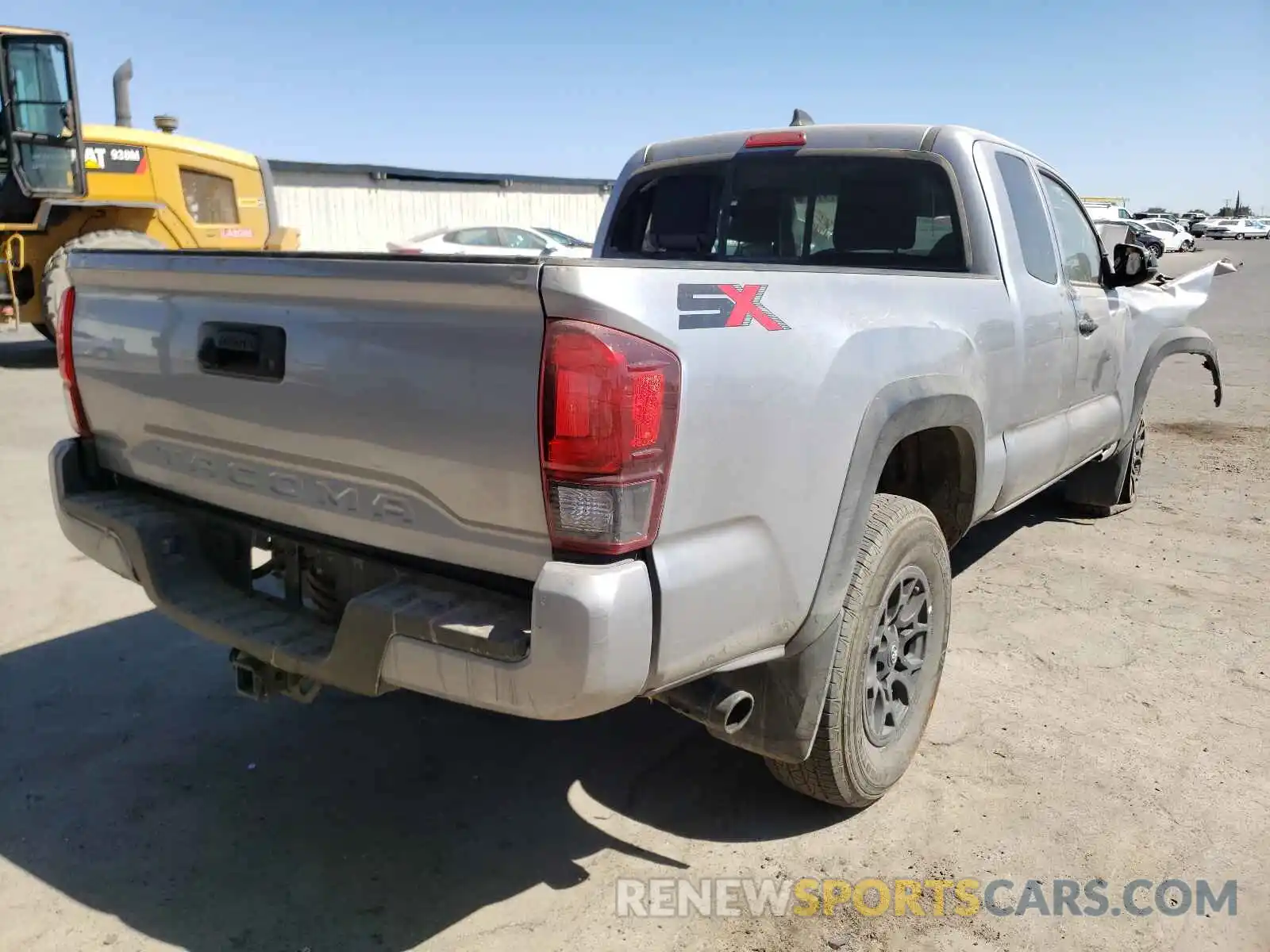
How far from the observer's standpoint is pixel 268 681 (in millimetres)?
2711

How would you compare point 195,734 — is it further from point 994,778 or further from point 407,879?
point 994,778

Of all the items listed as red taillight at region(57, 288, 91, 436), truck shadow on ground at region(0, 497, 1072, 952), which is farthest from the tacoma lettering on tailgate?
truck shadow on ground at region(0, 497, 1072, 952)

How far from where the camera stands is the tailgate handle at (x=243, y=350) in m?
2.45

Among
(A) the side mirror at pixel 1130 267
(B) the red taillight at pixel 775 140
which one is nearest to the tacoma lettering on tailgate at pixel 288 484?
(B) the red taillight at pixel 775 140

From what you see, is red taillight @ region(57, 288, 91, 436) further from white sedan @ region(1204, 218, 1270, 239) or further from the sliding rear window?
white sedan @ region(1204, 218, 1270, 239)

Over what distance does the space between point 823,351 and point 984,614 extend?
255 centimetres

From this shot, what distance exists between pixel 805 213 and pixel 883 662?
197cm

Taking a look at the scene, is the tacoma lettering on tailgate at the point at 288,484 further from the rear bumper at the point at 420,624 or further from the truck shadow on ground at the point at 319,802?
the truck shadow on ground at the point at 319,802

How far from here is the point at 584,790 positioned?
312 centimetres

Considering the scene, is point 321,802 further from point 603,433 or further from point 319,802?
point 603,433

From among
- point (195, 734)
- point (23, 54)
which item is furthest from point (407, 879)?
point (23, 54)

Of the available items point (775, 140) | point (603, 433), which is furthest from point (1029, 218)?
point (603, 433)

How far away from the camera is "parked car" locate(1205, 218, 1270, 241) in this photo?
6138cm

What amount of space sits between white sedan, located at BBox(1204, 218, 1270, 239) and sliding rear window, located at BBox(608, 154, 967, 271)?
2716 inches
